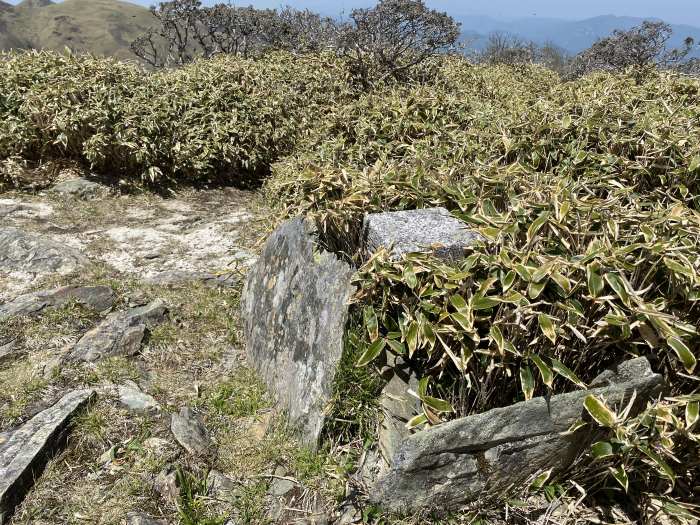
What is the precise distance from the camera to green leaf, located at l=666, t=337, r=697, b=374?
8.45ft

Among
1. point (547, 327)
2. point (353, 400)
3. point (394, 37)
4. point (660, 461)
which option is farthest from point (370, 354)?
point (394, 37)

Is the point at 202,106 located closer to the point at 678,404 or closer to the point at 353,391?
the point at 353,391

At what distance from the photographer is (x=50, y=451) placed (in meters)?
2.93

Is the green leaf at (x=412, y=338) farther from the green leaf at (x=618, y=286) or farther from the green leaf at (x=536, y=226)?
the green leaf at (x=618, y=286)

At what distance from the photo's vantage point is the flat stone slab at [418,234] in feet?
10.1

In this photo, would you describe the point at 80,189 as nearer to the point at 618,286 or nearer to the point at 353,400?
the point at 353,400

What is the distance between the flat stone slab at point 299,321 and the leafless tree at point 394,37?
5.58m

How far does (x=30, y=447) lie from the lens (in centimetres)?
288

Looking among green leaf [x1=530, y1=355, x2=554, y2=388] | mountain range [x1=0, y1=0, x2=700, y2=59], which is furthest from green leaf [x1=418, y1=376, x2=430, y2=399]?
mountain range [x1=0, y1=0, x2=700, y2=59]

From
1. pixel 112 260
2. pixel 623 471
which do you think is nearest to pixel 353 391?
pixel 623 471

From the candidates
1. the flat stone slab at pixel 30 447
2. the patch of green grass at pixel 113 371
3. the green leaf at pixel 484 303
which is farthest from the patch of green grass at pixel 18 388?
the green leaf at pixel 484 303

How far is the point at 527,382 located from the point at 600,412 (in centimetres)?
34

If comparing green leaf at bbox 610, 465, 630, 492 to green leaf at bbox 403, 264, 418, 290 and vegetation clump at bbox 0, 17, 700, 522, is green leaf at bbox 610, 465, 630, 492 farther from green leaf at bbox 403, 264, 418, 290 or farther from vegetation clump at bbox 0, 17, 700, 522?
green leaf at bbox 403, 264, 418, 290

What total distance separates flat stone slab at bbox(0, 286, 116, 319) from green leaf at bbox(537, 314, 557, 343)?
3522 millimetres
